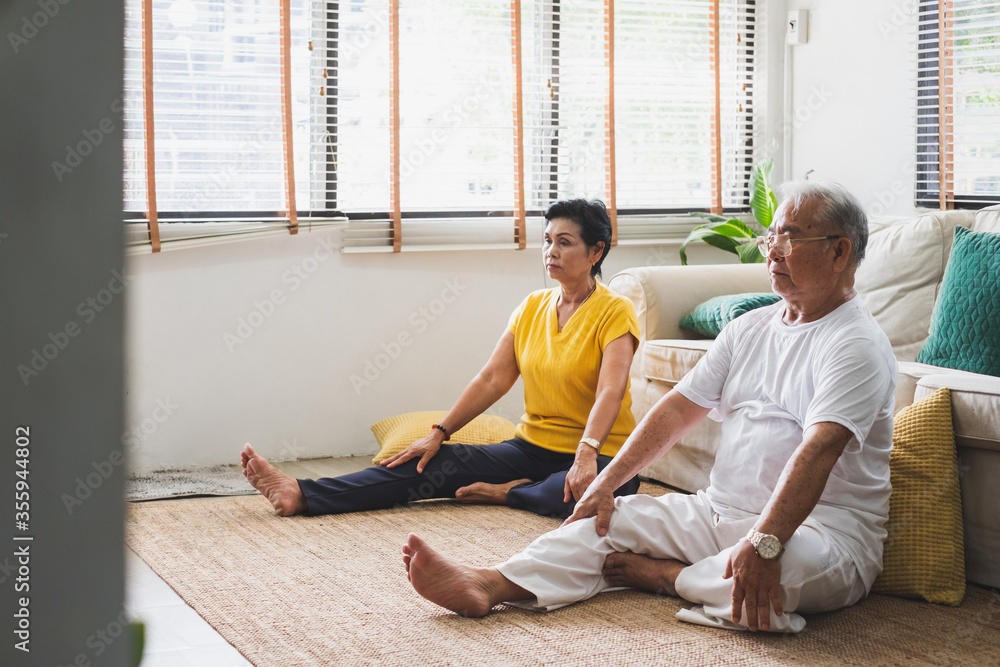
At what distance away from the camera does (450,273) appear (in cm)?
398

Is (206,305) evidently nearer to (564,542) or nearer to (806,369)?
(564,542)

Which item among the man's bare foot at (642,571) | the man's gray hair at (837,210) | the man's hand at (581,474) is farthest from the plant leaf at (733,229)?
the man's bare foot at (642,571)

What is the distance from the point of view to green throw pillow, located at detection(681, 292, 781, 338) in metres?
3.03

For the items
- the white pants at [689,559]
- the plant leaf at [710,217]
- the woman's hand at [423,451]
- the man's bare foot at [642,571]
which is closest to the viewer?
the white pants at [689,559]

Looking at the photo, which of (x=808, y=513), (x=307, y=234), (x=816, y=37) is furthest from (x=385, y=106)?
(x=808, y=513)

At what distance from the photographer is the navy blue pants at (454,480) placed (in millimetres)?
2840

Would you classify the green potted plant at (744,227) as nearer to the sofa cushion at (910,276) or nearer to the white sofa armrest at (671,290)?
the white sofa armrest at (671,290)

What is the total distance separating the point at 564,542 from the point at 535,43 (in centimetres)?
263

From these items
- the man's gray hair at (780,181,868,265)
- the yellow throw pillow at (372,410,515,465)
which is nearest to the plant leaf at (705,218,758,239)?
the yellow throw pillow at (372,410,515,465)

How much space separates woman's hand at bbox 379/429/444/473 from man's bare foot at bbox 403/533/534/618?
0.92 metres

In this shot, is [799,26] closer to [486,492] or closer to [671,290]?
[671,290]

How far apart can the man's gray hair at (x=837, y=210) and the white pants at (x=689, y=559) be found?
59 cm

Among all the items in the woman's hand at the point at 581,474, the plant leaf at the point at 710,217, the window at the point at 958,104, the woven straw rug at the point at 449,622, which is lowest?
the woven straw rug at the point at 449,622

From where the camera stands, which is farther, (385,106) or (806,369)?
(385,106)
